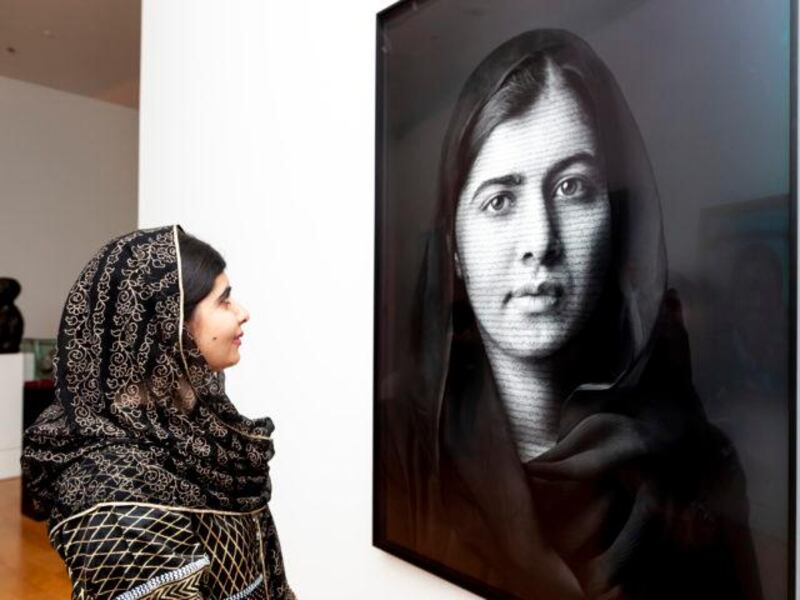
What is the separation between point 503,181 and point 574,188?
191 millimetres

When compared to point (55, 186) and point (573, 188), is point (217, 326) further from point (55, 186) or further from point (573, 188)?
point (55, 186)

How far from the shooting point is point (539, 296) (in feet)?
4.45

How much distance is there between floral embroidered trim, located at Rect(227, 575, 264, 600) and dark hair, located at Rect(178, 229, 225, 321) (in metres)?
0.53

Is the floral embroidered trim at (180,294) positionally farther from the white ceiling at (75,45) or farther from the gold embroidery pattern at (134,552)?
the white ceiling at (75,45)

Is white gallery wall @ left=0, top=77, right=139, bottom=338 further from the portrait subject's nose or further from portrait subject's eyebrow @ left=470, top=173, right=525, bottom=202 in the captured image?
the portrait subject's nose

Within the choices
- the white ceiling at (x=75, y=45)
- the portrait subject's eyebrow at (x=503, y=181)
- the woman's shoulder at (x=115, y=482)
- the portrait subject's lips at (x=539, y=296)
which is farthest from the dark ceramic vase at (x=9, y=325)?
the portrait subject's lips at (x=539, y=296)

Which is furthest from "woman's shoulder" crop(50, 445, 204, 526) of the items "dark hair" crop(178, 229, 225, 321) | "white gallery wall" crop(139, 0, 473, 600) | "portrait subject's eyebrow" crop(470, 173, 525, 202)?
"portrait subject's eyebrow" crop(470, 173, 525, 202)

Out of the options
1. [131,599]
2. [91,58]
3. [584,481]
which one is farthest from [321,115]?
[91,58]

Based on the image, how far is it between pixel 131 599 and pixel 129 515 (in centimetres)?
13

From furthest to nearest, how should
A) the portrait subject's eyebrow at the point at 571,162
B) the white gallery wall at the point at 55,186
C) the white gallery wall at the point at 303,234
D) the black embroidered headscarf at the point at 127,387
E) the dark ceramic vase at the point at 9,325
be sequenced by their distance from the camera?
the white gallery wall at the point at 55,186 → the dark ceramic vase at the point at 9,325 → the white gallery wall at the point at 303,234 → the portrait subject's eyebrow at the point at 571,162 → the black embroidered headscarf at the point at 127,387

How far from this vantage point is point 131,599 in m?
0.99

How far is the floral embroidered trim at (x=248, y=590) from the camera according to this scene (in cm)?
120

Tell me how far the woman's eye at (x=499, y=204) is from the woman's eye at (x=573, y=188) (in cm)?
13

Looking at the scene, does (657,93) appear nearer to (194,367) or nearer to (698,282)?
(698,282)
